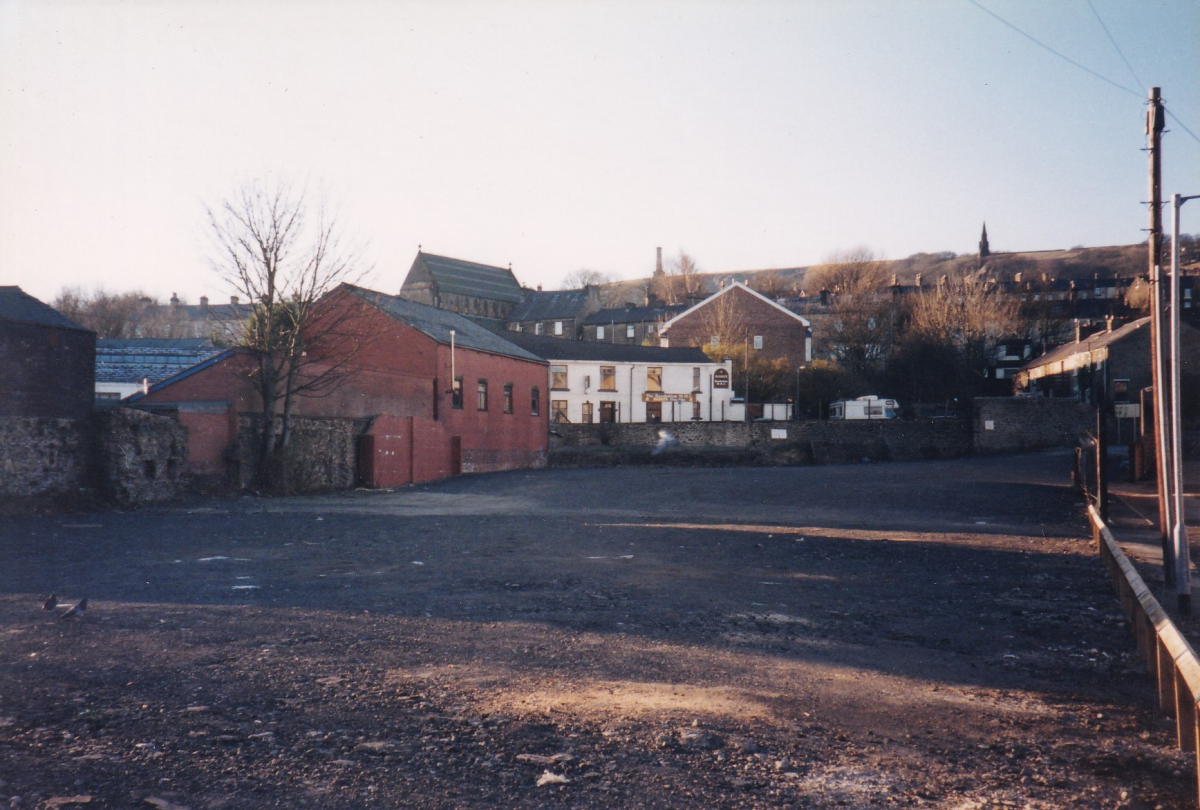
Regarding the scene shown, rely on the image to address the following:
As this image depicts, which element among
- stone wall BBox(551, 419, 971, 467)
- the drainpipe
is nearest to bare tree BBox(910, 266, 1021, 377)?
stone wall BBox(551, 419, 971, 467)

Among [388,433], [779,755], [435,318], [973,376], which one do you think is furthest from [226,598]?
[973,376]

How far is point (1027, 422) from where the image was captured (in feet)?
136

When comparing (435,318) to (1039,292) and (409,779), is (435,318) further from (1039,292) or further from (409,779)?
(1039,292)

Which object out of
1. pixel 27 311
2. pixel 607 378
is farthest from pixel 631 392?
pixel 27 311

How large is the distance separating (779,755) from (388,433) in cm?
2456

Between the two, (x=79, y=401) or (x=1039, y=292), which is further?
(x=1039, y=292)

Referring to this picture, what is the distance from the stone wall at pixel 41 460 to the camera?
15891 millimetres

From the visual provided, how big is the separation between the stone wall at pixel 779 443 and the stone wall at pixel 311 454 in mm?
15941

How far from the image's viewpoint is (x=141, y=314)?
89250 millimetres

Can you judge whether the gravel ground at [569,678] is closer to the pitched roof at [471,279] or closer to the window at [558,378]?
the window at [558,378]

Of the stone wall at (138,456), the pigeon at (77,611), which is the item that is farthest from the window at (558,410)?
the pigeon at (77,611)

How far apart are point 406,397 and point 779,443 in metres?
20.0

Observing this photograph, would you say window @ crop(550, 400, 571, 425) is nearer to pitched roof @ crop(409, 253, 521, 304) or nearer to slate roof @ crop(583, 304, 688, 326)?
slate roof @ crop(583, 304, 688, 326)

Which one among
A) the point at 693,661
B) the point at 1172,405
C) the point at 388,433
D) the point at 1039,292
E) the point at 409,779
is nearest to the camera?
the point at 409,779
